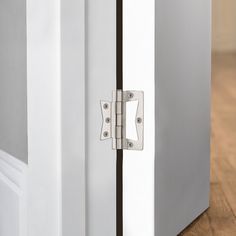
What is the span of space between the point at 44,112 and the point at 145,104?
0.18m

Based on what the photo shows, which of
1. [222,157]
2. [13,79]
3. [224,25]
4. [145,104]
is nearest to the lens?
[145,104]

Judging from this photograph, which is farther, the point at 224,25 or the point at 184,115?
the point at 224,25

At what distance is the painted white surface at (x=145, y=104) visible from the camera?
870 mm

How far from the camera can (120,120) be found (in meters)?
0.91

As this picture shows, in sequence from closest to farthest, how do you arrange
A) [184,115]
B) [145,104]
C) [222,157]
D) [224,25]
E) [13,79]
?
[145,104] < [13,79] < [184,115] < [222,157] < [224,25]

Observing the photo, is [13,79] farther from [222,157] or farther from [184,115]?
[222,157]

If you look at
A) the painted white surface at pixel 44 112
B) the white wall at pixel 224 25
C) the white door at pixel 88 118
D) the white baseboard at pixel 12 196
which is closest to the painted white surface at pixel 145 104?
the white door at pixel 88 118

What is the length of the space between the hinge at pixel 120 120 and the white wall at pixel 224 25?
6666mm

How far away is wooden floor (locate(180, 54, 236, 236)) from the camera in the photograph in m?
2.41

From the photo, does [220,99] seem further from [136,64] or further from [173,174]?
[136,64]

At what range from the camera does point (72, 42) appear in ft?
2.97

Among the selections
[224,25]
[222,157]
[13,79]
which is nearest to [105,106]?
[13,79]

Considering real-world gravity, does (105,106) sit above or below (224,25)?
below

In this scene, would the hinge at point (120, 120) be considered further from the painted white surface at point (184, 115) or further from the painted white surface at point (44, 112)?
the painted white surface at point (184, 115)
